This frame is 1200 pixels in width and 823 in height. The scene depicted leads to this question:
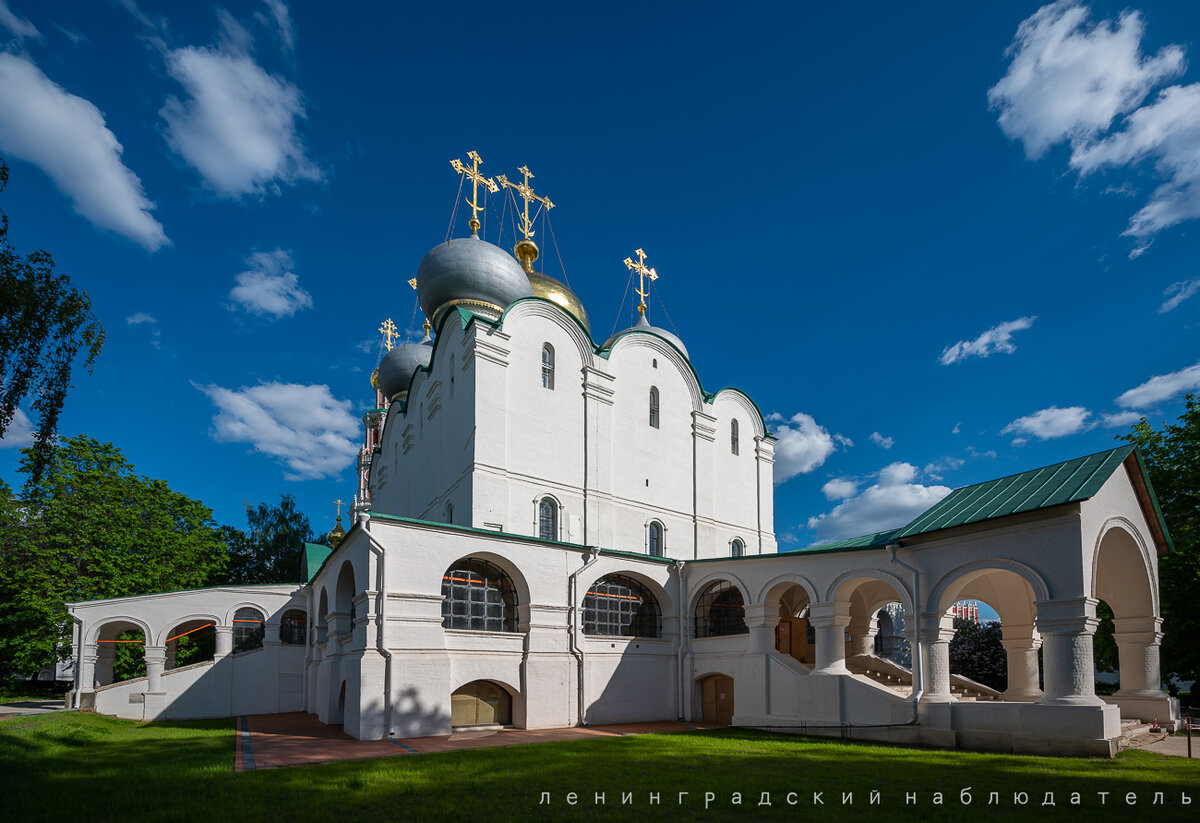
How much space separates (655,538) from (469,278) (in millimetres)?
11103

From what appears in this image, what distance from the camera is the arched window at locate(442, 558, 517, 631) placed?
17516mm

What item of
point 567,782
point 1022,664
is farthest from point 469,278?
point 1022,664

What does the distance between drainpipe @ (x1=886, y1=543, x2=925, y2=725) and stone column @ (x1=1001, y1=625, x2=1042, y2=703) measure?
4142mm

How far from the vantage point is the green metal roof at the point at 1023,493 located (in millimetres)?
13469

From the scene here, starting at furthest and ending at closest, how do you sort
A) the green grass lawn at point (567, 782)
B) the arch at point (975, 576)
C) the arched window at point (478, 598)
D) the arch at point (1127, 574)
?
the arched window at point (478, 598)
the arch at point (1127, 574)
the arch at point (975, 576)
the green grass lawn at point (567, 782)

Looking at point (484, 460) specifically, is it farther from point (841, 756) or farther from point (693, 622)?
point (841, 756)

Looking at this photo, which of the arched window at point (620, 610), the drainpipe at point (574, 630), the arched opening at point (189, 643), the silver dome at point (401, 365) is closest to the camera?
the drainpipe at point (574, 630)

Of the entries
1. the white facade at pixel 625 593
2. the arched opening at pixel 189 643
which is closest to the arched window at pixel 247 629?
the white facade at pixel 625 593

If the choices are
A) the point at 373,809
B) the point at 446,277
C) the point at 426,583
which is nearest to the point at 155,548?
the point at 446,277

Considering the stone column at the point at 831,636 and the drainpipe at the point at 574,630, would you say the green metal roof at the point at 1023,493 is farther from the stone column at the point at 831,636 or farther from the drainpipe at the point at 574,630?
the drainpipe at the point at 574,630

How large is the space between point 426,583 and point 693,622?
8165 millimetres

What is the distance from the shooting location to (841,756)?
489 inches

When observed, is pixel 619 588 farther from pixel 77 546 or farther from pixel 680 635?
pixel 77 546

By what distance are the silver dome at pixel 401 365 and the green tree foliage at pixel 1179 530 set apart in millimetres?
29285
